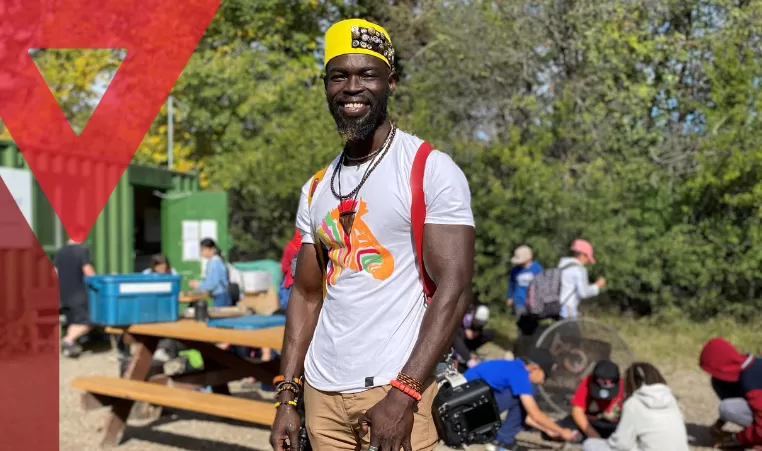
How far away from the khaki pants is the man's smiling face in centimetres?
67

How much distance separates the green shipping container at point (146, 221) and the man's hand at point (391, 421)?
8.78 m

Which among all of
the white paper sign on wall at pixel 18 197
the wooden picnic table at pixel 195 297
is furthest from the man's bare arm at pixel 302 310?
the white paper sign on wall at pixel 18 197

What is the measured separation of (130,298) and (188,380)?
3.79ft

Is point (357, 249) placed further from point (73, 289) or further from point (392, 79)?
point (73, 289)

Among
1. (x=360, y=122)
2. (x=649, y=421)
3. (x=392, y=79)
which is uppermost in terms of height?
(x=392, y=79)

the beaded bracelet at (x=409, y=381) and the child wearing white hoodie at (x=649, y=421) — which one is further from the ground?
the beaded bracelet at (x=409, y=381)

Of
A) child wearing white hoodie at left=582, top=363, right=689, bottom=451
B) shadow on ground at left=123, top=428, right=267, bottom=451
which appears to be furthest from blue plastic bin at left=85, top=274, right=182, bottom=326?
child wearing white hoodie at left=582, top=363, right=689, bottom=451

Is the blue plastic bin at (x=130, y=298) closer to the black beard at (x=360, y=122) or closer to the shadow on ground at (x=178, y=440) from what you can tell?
the shadow on ground at (x=178, y=440)

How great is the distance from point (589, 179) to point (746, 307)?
2.59 m

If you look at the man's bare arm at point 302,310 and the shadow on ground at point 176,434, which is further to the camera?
the shadow on ground at point 176,434

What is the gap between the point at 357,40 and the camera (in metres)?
2.18

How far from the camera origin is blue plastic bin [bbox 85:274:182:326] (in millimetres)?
5973

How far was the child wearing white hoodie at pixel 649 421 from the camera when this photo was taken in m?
4.90
